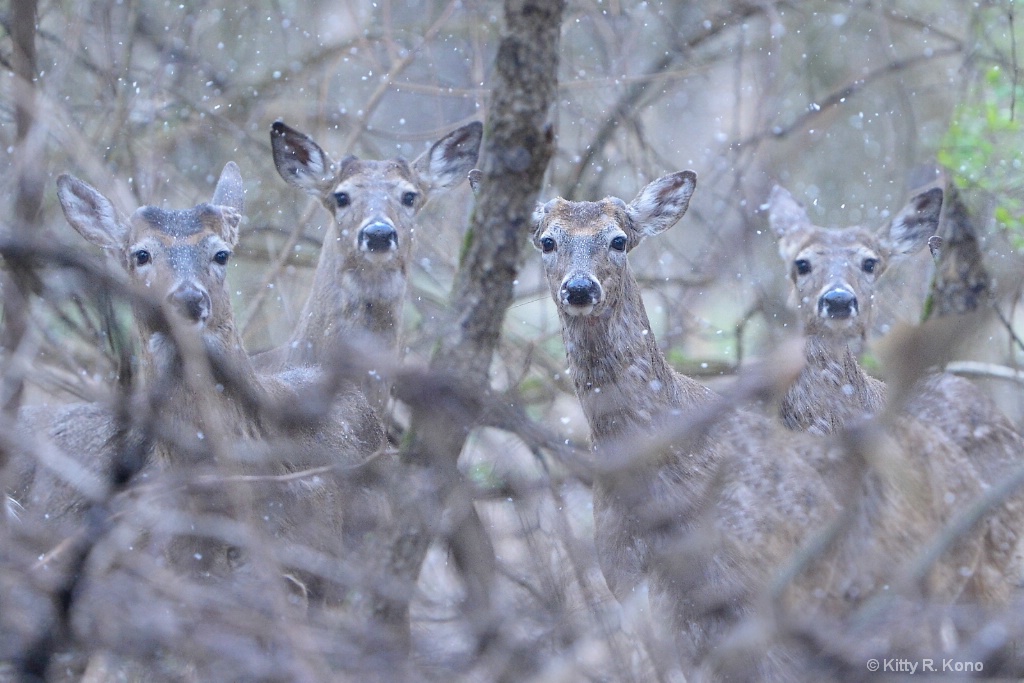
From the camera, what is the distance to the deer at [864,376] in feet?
20.8

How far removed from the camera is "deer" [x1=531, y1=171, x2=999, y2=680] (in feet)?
17.4

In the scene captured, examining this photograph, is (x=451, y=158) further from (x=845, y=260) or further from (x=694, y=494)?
(x=694, y=494)

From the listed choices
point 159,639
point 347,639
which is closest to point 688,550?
point 347,639

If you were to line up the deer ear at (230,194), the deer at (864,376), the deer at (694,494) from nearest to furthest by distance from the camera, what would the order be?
the deer at (694,494) → the deer at (864,376) → the deer ear at (230,194)

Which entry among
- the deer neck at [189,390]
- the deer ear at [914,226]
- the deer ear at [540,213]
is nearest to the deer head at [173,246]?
the deer neck at [189,390]

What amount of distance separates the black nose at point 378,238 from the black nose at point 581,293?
80.7 inches

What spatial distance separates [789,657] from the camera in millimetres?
5219

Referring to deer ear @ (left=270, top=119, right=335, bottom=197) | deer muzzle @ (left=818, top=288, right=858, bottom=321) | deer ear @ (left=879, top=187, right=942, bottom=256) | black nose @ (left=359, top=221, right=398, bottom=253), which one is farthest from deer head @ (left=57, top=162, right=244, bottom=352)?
deer ear @ (left=879, top=187, right=942, bottom=256)

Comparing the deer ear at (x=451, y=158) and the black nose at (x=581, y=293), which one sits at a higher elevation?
the deer ear at (x=451, y=158)

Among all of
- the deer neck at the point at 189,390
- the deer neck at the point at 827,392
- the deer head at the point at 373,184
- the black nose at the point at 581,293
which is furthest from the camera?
the deer head at the point at 373,184

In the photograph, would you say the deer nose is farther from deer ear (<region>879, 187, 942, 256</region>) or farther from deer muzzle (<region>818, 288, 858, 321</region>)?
deer ear (<region>879, 187, 942, 256</region>)

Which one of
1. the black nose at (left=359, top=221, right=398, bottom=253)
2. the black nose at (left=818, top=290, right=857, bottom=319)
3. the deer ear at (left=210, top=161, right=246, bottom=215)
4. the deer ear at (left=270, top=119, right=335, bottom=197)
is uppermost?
the deer ear at (left=270, top=119, right=335, bottom=197)

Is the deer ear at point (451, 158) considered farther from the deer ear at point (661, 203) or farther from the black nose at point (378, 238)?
the deer ear at point (661, 203)

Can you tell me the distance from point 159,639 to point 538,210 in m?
4.06
